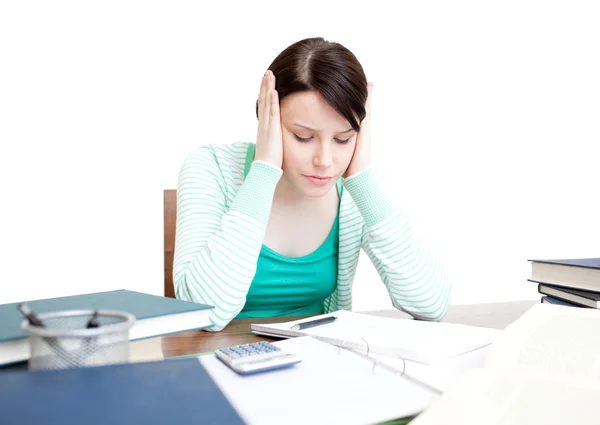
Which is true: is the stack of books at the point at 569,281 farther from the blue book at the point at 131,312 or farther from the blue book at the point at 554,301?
the blue book at the point at 131,312

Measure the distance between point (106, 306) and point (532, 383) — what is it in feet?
1.46

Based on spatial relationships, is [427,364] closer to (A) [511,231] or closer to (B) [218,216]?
(B) [218,216]

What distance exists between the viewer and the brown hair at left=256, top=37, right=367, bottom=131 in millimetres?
995

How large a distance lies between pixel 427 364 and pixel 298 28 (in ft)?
6.56

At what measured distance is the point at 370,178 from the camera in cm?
109

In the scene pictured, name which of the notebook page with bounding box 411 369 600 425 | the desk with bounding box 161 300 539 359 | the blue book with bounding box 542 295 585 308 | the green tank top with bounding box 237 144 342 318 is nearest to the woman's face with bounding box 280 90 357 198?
the green tank top with bounding box 237 144 342 318

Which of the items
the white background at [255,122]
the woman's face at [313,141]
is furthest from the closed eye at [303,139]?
the white background at [255,122]

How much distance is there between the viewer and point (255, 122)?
7.59ft

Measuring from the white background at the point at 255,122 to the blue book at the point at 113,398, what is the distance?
5.25ft

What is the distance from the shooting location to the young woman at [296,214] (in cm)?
98

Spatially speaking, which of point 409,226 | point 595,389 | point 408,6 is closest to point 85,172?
point 409,226

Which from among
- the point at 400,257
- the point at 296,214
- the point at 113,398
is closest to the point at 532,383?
the point at 113,398

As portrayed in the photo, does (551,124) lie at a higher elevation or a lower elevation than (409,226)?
higher

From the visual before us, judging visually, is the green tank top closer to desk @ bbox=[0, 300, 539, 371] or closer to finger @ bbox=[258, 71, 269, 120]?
desk @ bbox=[0, 300, 539, 371]
